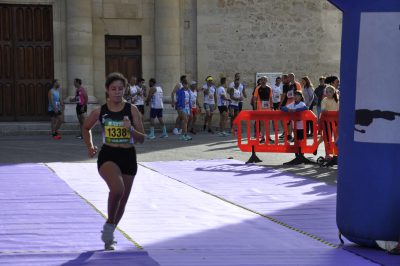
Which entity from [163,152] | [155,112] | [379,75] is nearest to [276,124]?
[163,152]

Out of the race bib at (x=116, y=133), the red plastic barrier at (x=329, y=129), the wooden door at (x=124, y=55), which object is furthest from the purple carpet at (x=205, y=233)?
the wooden door at (x=124, y=55)

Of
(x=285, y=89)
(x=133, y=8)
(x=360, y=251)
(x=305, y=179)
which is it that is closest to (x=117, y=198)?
(x=360, y=251)

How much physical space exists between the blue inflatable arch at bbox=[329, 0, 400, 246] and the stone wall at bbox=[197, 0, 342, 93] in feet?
67.4

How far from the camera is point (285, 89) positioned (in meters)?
19.7

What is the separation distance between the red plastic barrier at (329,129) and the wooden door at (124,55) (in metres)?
12.7

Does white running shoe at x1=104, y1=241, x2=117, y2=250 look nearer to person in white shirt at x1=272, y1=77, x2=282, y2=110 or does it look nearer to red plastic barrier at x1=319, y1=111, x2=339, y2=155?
red plastic barrier at x1=319, y1=111, x2=339, y2=155

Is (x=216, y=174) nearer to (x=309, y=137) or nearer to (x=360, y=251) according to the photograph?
(x=309, y=137)

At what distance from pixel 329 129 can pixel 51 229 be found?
803cm

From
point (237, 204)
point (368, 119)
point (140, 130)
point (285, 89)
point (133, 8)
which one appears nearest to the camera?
point (368, 119)

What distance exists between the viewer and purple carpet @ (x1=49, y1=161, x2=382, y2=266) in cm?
698

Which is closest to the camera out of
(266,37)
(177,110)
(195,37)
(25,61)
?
(177,110)

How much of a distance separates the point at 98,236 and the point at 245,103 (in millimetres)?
20673

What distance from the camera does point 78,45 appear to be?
25.8 m

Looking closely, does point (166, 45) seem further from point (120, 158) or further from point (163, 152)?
point (120, 158)
